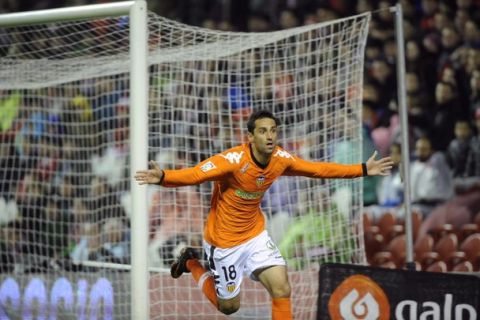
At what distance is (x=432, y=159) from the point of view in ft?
27.3

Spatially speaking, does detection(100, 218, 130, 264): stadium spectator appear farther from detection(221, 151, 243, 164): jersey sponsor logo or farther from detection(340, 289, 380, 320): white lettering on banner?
detection(221, 151, 243, 164): jersey sponsor logo

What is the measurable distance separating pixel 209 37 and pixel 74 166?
9.12ft

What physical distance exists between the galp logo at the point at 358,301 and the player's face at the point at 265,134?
1165mm

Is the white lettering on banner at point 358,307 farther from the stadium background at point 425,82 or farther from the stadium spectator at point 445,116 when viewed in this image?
the stadium spectator at point 445,116

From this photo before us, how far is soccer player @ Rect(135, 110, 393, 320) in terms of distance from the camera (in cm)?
539

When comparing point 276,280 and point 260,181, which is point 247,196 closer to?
point 260,181

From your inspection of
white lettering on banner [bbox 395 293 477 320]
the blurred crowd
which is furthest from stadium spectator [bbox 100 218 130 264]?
white lettering on banner [bbox 395 293 477 320]

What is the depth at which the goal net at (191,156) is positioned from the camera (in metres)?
7.28

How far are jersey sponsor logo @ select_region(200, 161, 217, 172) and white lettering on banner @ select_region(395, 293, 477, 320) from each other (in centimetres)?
158

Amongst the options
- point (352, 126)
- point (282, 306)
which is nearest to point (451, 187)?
point (352, 126)

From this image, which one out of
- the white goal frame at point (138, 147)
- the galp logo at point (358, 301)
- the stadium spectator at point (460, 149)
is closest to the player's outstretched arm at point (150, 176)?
the white goal frame at point (138, 147)

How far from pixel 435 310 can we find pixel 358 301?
0.52 meters

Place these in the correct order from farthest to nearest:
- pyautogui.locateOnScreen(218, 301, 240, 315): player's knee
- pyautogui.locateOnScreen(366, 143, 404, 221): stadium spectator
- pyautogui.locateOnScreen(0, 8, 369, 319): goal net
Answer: pyautogui.locateOnScreen(366, 143, 404, 221): stadium spectator
pyautogui.locateOnScreen(0, 8, 369, 319): goal net
pyautogui.locateOnScreen(218, 301, 240, 315): player's knee

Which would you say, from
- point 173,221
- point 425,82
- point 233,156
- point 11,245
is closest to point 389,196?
point 425,82
